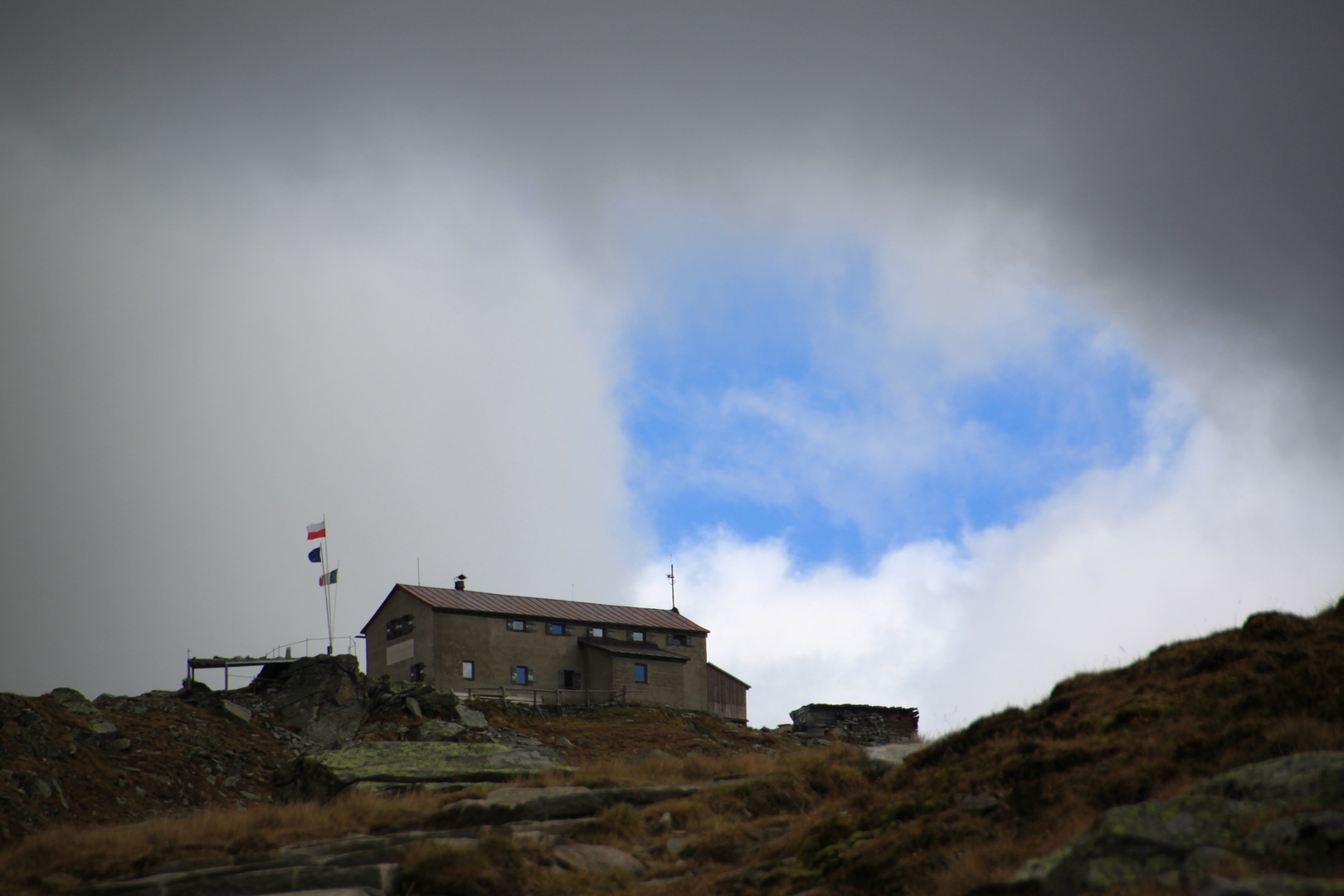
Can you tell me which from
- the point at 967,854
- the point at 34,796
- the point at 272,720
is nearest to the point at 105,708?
the point at 272,720

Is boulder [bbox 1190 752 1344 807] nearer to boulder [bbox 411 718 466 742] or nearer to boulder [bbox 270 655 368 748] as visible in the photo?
boulder [bbox 411 718 466 742]

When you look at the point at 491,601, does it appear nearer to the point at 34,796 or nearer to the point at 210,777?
the point at 210,777

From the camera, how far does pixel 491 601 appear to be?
62.8 metres

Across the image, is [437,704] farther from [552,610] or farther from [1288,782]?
[1288,782]

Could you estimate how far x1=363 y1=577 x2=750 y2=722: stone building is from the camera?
191 feet

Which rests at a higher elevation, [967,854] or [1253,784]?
[1253,784]

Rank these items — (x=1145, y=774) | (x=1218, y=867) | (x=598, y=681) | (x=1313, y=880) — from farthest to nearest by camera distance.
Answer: (x=598, y=681)
(x=1145, y=774)
(x=1218, y=867)
(x=1313, y=880)

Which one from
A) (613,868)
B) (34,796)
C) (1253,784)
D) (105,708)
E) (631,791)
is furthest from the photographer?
(105,708)

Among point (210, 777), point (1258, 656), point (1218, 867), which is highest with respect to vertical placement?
point (1258, 656)

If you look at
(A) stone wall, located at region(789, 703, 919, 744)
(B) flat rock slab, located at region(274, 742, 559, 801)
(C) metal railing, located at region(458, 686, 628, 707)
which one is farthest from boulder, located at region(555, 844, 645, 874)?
(A) stone wall, located at region(789, 703, 919, 744)

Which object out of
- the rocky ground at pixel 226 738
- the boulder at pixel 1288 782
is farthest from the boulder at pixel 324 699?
the boulder at pixel 1288 782

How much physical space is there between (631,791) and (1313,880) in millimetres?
14880

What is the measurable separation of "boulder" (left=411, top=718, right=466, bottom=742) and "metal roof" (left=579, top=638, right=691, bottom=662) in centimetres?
2244

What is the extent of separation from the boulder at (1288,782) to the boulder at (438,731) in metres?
31.2
